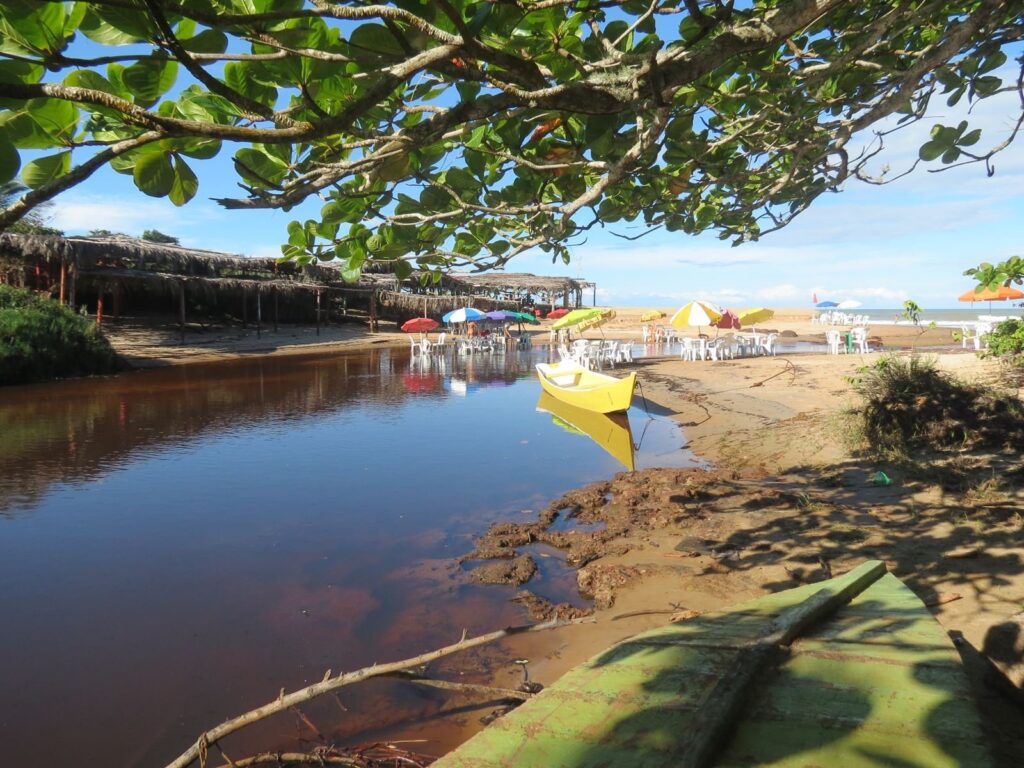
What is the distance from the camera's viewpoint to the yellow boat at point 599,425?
991 cm

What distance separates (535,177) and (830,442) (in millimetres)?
7414

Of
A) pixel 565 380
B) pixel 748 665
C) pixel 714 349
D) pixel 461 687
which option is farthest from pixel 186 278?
pixel 748 665

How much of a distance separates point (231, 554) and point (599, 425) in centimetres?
762

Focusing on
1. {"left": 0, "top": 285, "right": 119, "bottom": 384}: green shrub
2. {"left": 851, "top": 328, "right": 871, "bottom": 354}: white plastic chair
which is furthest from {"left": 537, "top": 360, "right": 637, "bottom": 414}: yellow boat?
{"left": 0, "top": 285, "right": 119, "bottom": 384}: green shrub

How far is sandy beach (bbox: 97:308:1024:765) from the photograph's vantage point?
12.8ft

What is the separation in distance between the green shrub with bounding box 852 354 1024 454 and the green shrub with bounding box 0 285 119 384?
63.9 ft

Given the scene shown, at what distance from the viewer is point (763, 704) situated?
2.13m

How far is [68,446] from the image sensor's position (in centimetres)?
1034

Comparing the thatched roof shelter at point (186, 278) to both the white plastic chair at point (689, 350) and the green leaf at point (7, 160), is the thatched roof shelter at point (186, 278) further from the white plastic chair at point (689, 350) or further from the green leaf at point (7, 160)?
the green leaf at point (7, 160)

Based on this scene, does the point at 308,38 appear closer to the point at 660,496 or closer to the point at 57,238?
the point at 660,496

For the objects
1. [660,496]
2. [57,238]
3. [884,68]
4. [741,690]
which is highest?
[57,238]

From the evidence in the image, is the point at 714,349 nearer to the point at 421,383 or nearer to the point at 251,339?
the point at 421,383

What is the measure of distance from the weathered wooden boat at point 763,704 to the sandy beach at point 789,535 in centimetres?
23

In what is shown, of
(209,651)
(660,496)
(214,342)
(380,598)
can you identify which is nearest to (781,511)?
(660,496)
